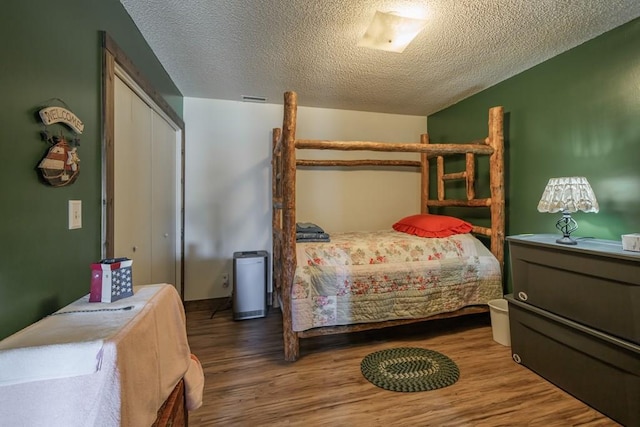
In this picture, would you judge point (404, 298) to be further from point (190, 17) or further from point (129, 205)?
point (190, 17)

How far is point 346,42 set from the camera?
6.86 feet

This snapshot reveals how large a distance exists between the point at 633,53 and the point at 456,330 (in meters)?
2.43

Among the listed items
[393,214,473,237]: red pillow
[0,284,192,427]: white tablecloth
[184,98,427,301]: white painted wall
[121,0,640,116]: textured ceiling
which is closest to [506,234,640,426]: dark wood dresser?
[393,214,473,237]: red pillow

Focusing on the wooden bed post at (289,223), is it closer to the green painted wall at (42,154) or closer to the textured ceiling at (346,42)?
the textured ceiling at (346,42)

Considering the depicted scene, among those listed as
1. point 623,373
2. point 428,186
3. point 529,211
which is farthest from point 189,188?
point 623,373

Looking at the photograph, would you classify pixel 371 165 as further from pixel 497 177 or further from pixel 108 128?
pixel 108 128

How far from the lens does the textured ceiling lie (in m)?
1.73

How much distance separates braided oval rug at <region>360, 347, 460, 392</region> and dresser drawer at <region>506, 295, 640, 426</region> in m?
0.56

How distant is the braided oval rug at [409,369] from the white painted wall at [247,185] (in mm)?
1698

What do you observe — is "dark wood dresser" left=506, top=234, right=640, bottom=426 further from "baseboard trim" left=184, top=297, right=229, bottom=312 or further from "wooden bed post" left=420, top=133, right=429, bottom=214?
"baseboard trim" left=184, top=297, right=229, bottom=312

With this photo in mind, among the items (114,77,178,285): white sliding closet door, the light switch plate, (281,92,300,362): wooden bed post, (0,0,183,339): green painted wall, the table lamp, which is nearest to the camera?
(0,0,183,339): green painted wall

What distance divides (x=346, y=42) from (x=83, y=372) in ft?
7.53

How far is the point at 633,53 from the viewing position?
6.12 feet

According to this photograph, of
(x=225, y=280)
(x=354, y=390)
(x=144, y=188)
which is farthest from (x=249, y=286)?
(x=354, y=390)
